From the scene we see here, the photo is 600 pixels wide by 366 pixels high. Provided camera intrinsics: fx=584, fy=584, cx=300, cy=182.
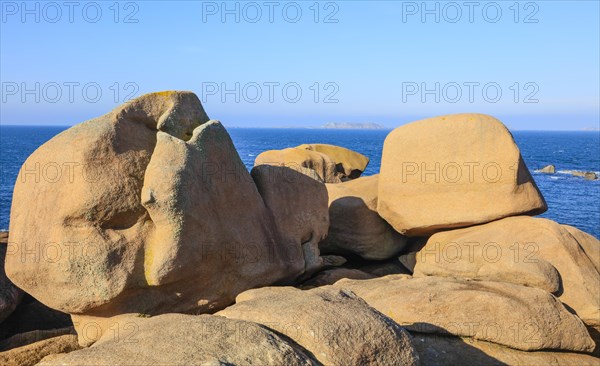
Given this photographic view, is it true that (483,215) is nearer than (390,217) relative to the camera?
Yes

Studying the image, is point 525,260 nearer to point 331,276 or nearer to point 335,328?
point 331,276

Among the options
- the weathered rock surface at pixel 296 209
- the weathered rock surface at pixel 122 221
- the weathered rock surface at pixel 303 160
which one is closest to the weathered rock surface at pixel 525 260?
the weathered rock surface at pixel 296 209

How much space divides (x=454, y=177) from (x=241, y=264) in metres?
5.48

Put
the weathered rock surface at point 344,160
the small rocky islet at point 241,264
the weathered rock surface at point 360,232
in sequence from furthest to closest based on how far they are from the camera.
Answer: the weathered rock surface at point 344,160
the weathered rock surface at point 360,232
the small rocky islet at point 241,264

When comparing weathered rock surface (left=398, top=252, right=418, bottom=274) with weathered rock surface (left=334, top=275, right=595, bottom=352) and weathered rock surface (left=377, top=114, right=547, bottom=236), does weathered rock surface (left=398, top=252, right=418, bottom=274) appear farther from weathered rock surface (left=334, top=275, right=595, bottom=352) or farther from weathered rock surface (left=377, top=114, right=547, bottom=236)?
weathered rock surface (left=334, top=275, right=595, bottom=352)

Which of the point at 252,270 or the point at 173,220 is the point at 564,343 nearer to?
the point at 252,270

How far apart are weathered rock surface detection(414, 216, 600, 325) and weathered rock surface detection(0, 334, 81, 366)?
281 inches

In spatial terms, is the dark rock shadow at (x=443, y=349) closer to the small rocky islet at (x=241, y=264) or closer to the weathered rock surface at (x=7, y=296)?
the small rocky islet at (x=241, y=264)

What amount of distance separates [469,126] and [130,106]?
746 cm

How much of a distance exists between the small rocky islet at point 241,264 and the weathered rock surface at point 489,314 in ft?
0.08

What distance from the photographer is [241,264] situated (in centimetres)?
1082

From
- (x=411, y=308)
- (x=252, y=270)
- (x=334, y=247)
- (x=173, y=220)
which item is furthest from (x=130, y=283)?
(x=334, y=247)

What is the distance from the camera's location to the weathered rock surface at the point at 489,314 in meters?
9.41

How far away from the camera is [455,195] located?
1330cm
